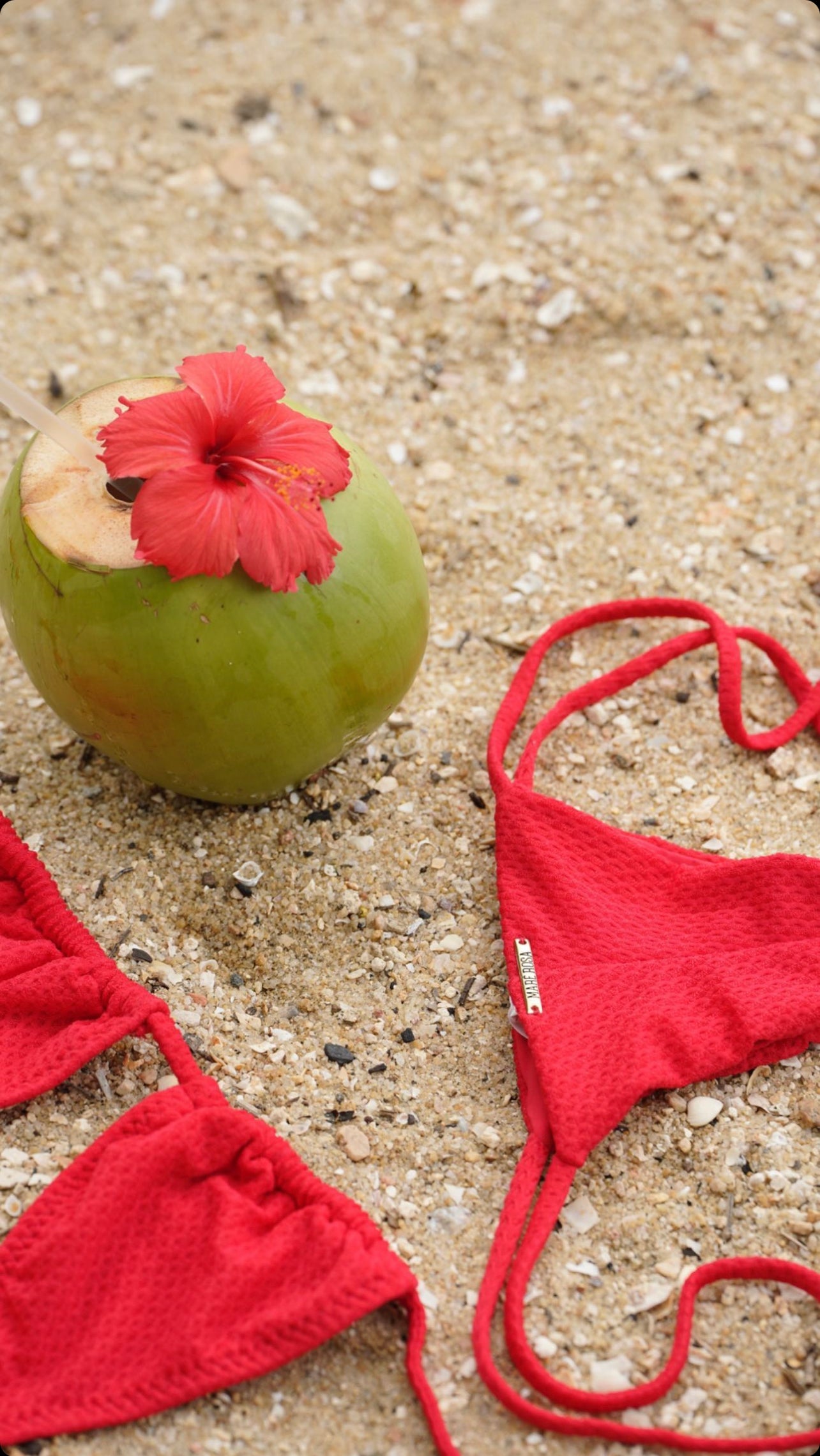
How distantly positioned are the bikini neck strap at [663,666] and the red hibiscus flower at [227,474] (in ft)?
1.74

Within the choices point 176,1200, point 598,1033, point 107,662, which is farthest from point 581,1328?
point 107,662

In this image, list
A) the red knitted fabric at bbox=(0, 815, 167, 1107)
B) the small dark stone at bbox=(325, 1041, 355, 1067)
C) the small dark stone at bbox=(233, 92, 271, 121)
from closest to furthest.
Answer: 1. the red knitted fabric at bbox=(0, 815, 167, 1107)
2. the small dark stone at bbox=(325, 1041, 355, 1067)
3. the small dark stone at bbox=(233, 92, 271, 121)

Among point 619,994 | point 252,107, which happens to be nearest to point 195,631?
point 619,994

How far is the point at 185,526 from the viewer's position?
1469 mm

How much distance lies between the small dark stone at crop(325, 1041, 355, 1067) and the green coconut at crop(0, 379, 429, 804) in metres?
0.35

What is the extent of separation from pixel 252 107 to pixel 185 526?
6.03 feet

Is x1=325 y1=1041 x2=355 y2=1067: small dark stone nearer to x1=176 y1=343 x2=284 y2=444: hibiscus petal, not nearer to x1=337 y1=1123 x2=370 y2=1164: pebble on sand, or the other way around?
x1=337 y1=1123 x2=370 y2=1164: pebble on sand

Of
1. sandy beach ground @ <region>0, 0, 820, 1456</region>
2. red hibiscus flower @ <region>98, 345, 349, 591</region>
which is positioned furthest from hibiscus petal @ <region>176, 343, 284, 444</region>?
sandy beach ground @ <region>0, 0, 820, 1456</region>

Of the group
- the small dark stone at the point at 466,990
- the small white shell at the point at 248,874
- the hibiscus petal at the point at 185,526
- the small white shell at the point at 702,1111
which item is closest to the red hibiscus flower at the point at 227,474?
the hibiscus petal at the point at 185,526

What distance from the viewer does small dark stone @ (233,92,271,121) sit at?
9.46ft

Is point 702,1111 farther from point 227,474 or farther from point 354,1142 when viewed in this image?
point 227,474

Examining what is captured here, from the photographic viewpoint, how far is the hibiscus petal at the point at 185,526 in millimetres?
1469

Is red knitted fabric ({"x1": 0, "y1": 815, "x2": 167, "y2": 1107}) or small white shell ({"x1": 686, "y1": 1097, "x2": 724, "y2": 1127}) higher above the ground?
red knitted fabric ({"x1": 0, "y1": 815, "x2": 167, "y2": 1107})

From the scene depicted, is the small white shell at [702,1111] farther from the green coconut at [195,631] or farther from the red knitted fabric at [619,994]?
the green coconut at [195,631]
